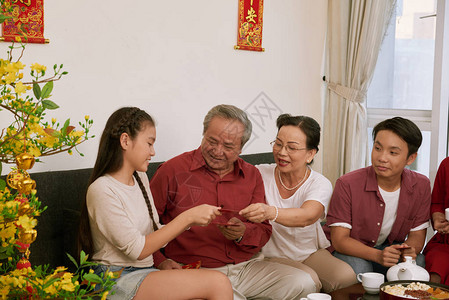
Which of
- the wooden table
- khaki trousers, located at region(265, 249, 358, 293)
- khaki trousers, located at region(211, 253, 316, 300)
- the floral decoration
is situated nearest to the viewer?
the floral decoration

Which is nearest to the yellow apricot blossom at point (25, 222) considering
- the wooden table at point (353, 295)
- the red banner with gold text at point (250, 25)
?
the wooden table at point (353, 295)

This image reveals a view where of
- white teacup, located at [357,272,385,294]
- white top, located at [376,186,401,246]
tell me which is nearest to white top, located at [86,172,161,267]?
white teacup, located at [357,272,385,294]

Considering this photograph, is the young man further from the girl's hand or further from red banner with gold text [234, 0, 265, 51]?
red banner with gold text [234, 0, 265, 51]

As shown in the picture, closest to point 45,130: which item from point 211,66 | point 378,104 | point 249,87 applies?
Result: point 211,66

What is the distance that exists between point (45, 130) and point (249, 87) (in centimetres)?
241

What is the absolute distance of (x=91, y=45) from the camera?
2.59 m

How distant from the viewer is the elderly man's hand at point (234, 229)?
88.9 inches

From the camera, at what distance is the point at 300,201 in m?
2.61

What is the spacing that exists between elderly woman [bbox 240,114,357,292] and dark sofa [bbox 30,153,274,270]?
0.92 meters

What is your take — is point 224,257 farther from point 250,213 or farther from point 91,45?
point 91,45

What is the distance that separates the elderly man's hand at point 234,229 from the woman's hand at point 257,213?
2.3 inches

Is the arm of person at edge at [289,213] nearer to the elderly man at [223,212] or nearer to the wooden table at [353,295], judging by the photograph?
the elderly man at [223,212]

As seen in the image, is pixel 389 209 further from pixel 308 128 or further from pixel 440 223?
pixel 308 128

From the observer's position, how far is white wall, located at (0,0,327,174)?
249cm
